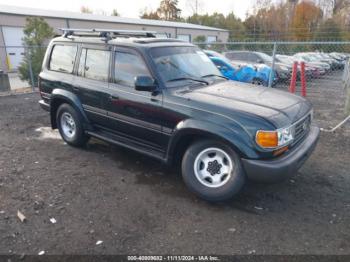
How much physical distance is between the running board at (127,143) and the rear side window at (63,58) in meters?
1.22

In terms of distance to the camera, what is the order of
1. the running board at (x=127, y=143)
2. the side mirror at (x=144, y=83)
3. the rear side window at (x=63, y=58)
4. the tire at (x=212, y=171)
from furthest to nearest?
the rear side window at (x=63, y=58) → the running board at (x=127, y=143) → the side mirror at (x=144, y=83) → the tire at (x=212, y=171)

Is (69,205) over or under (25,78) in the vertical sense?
under

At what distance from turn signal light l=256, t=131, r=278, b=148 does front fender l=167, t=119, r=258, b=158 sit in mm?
95

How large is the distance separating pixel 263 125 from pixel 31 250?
2665 millimetres

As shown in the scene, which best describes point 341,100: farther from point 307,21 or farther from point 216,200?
point 307,21

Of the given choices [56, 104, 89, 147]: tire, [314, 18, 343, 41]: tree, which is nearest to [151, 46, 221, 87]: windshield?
[56, 104, 89, 147]: tire

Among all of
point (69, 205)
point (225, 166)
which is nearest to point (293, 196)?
point (225, 166)

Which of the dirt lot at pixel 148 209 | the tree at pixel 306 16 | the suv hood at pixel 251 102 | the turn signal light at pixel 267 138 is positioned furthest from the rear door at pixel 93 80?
the tree at pixel 306 16

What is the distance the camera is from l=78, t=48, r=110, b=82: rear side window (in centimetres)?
455

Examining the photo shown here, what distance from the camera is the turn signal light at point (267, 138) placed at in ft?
10.4

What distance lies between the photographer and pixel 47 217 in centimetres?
338

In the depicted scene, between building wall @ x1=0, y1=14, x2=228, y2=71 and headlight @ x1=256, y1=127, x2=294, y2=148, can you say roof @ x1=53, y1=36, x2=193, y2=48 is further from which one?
building wall @ x1=0, y1=14, x2=228, y2=71

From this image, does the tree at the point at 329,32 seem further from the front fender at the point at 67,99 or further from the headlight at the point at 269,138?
the headlight at the point at 269,138

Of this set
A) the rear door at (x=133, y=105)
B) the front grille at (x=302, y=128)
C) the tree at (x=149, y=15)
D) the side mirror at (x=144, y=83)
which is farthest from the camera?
the tree at (x=149, y=15)
